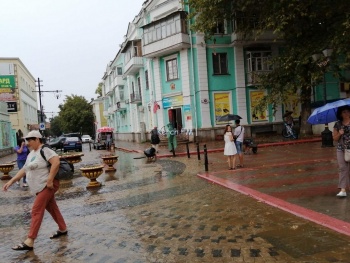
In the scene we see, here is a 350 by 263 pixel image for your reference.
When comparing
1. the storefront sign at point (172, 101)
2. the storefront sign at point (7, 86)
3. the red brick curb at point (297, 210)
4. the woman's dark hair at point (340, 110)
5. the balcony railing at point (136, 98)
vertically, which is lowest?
the red brick curb at point (297, 210)

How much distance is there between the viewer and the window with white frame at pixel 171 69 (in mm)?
26703

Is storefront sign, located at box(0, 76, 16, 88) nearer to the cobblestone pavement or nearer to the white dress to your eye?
the cobblestone pavement

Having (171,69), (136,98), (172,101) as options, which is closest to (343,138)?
(172,101)

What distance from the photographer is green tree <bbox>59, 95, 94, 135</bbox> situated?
67.6m

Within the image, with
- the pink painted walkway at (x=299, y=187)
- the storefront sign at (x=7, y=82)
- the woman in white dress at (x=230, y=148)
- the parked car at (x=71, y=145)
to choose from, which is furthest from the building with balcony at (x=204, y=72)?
the pink painted walkway at (x=299, y=187)

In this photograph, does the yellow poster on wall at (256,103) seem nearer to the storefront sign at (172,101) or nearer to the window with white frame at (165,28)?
the storefront sign at (172,101)

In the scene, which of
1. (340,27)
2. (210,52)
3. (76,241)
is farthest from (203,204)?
(210,52)

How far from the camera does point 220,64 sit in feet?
85.2

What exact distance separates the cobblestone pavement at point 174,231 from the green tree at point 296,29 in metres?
11.7

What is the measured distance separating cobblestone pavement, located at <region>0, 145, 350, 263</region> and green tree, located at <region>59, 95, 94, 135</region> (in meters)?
60.9

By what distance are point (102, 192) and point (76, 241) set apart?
164 inches

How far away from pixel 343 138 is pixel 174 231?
3.59 m

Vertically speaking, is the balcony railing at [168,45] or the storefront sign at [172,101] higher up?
the balcony railing at [168,45]

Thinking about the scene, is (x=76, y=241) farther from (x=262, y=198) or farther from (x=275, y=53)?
(x=275, y=53)
